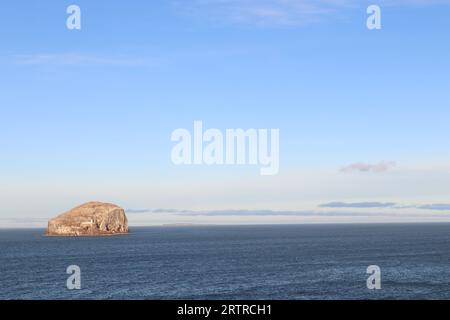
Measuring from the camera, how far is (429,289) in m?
88.9

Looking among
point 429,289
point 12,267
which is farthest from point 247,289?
point 12,267

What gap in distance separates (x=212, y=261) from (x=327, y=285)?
57.2 m

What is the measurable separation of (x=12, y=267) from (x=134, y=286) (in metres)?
55.2
